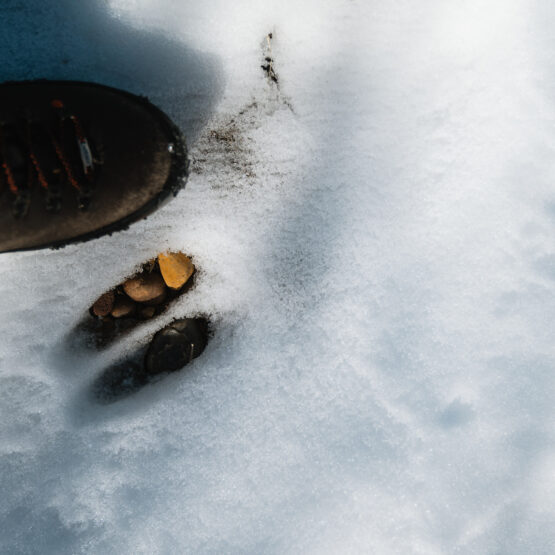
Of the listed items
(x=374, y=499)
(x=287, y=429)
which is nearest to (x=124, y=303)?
(x=287, y=429)

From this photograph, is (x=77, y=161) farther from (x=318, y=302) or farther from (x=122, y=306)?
(x=318, y=302)

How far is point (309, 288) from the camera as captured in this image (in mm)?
1161

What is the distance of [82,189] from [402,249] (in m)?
0.81

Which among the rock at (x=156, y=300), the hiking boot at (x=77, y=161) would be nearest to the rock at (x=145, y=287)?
the rock at (x=156, y=300)

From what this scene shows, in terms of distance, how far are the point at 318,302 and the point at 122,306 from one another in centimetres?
52

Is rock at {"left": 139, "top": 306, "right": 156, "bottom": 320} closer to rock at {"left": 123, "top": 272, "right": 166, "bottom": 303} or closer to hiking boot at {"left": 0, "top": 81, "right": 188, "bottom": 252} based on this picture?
rock at {"left": 123, "top": 272, "right": 166, "bottom": 303}

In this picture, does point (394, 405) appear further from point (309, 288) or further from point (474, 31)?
point (474, 31)

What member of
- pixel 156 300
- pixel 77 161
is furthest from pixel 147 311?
pixel 77 161

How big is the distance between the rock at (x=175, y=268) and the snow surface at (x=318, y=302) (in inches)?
1.3

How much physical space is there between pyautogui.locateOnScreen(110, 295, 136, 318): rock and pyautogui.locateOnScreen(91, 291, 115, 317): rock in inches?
0.5

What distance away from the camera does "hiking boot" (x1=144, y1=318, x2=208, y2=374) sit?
1.11m

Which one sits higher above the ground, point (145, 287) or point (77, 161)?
point (77, 161)

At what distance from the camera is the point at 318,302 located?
1.16 m

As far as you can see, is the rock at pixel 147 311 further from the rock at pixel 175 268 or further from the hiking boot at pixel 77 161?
the hiking boot at pixel 77 161
